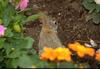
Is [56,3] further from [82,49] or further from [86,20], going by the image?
[82,49]

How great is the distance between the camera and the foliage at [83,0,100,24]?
3936mm

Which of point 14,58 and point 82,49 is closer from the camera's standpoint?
point 82,49

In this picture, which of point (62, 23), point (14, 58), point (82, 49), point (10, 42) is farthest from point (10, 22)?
point (82, 49)

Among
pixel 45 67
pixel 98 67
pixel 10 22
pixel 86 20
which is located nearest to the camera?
pixel 45 67

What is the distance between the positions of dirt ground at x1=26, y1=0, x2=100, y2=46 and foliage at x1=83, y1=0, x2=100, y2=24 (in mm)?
58

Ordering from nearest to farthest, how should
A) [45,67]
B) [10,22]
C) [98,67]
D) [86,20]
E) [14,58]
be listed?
[45,67] < [98,67] < [14,58] < [10,22] < [86,20]

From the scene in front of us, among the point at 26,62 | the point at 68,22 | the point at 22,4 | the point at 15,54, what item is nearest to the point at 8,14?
the point at 22,4

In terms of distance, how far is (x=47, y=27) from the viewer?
3004mm

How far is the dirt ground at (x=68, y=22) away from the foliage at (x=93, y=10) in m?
0.06

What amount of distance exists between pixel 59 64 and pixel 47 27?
1003 mm

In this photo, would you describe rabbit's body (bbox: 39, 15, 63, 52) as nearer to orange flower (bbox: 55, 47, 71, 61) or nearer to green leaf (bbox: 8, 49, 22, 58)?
green leaf (bbox: 8, 49, 22, 58)

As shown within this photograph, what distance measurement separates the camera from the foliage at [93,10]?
3.94 m

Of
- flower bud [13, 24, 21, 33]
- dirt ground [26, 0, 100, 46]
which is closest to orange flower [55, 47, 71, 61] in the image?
flower bud [13, 24, 21, 33]

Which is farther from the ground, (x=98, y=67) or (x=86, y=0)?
(x=86, y=0)
